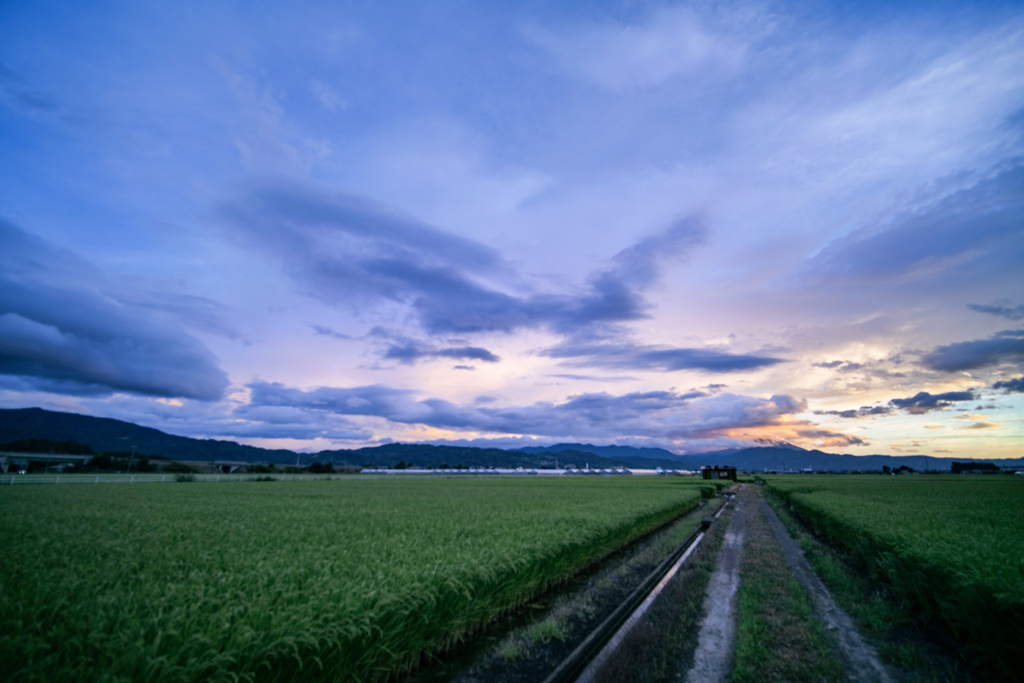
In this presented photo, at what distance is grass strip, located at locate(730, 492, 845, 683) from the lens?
5930mm

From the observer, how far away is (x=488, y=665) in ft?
19.3

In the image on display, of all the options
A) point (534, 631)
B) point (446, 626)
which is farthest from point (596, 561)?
point (446, 626)

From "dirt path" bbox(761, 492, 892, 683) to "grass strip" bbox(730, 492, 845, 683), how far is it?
176 millimetres

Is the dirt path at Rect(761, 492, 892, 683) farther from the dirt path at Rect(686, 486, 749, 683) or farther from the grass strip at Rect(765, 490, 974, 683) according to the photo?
the dirt path at Rect(686, 486, 749, 683)

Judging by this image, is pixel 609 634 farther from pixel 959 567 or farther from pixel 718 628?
pixel 959 567

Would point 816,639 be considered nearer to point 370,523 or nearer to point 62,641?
point 62,641

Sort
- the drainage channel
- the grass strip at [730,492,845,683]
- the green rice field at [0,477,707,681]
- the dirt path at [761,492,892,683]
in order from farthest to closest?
the dirt path at [761,492,892,683]
the grass strip at [730,492,845,683]
the drainage channel
the green rice field at [0,477,707,681]

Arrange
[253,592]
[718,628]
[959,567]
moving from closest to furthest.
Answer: [253,592] → [959,567] → [718,628]

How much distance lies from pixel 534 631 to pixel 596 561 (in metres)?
6.17

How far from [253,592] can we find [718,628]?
8.08 metres

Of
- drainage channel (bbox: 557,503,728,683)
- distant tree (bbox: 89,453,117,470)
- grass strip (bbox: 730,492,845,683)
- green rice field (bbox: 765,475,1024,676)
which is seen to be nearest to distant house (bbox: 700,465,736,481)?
green rice field (bbox: 765,475,1024,676)

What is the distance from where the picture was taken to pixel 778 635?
7227 millimetres

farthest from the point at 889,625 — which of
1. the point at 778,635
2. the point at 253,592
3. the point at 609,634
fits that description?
the point at 253,592

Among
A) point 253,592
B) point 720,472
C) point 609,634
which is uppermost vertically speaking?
point 253,592
